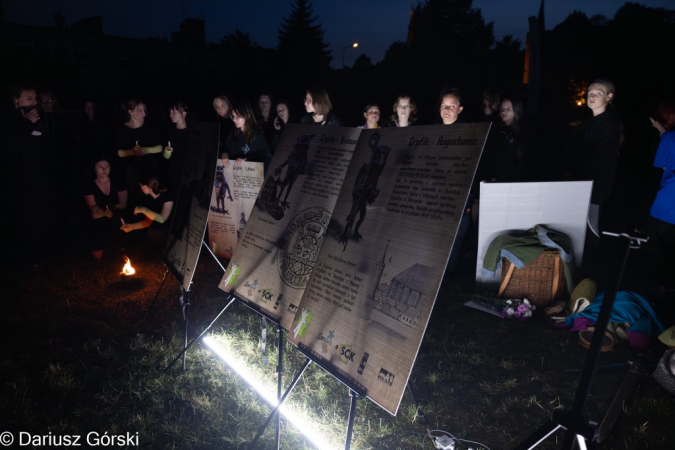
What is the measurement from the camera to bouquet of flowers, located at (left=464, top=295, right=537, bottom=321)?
3.92m

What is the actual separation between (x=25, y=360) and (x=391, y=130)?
136 inches

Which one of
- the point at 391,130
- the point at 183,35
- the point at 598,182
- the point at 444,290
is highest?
the point at 183,35

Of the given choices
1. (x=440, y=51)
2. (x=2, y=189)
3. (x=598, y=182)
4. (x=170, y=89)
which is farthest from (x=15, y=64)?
(x=440, y=51)

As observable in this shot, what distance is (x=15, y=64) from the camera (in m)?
16.7

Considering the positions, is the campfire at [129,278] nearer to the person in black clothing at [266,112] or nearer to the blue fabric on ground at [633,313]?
the person in black clothing at [266,112]

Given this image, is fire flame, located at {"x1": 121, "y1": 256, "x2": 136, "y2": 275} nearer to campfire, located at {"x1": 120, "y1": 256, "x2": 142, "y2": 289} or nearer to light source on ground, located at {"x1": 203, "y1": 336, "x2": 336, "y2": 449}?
campfire, located at {"x1": 120, "y1": 256, "x2": 142, "y2": 289}

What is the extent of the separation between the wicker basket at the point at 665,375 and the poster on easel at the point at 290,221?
2.54 meters

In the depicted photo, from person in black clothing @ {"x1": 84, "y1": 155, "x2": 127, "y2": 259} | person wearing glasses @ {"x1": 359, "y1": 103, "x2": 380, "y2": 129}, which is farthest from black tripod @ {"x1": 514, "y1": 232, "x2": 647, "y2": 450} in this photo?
person in black clothing @ {"x1": 84, "y1": 155, "x2": 127, "y2": 259}

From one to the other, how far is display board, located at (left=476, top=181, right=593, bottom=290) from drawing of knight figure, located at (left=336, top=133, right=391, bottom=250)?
7.79ft

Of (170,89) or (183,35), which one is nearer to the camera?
(170,89)

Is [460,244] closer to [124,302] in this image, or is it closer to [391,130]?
[391,130]

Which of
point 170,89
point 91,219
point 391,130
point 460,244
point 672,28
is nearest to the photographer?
point 391,130

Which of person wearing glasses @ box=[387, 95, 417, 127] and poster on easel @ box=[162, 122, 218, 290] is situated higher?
person wearing glasses @ box=[387, 95, 417, 127]

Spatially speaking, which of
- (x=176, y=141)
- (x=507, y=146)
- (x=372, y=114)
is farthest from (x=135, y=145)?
(x=507, y=146)
